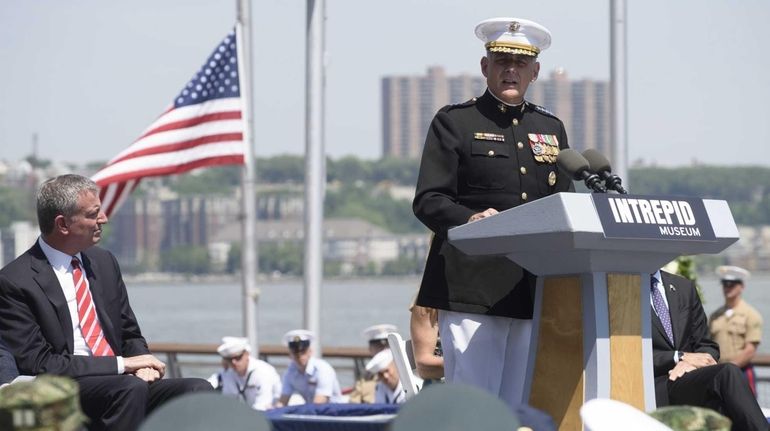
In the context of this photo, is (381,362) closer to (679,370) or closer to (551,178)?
(679,370)

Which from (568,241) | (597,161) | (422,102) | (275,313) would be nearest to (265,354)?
(597,161)

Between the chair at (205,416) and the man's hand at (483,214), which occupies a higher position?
the man's hand at (483,214)

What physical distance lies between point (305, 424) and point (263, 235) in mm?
110864

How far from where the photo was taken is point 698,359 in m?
6.38

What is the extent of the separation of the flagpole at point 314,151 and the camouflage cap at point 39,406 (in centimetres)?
938

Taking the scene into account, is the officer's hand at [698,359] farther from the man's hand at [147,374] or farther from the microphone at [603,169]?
the man's hand at [147,374]

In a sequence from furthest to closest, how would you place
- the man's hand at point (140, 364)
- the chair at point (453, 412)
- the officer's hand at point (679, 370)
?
the officer's hand at point (679, 370)
the man's hand at point (140, 364)
the chair at point (453, 412)

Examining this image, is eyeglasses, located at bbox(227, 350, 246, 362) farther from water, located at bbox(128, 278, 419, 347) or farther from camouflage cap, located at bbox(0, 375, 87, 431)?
camouflage cap, located at bbox(0, 375, 87, 431)

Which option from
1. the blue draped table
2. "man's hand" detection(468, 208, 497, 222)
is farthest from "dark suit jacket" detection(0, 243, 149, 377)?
"man's hand" detection(468, 208, 497, 222)

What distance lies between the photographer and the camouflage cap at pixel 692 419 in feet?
14.0

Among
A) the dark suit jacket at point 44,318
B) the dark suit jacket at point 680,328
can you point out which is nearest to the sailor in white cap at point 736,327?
the dark suit jacket at point 680,328

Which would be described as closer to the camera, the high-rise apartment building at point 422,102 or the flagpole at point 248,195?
the flagpole at point 248,195

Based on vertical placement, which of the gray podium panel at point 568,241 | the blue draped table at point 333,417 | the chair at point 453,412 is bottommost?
the blue draped table at point 333,417

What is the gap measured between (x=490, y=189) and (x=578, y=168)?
20.2 inches
